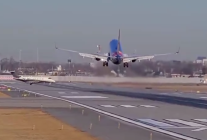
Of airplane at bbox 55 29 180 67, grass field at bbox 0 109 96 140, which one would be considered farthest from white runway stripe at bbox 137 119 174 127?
airplane at bbox 55 29 180 67

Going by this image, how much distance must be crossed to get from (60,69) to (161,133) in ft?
499

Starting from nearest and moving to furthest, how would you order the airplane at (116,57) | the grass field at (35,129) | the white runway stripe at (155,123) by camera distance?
the grass field at (35,129)
the white runway stripe at (155,123)
the airplane at (116,57)

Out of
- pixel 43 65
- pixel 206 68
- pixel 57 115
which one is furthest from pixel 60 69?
pixel 57 115

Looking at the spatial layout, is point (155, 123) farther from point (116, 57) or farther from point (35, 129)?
point (116, 57)

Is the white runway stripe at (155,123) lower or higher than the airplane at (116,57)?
lower

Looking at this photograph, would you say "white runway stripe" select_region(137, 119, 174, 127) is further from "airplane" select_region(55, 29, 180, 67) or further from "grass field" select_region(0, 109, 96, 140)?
"airplane" select_region(55, 29, 180, 67)

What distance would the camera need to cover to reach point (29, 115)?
1369 inches

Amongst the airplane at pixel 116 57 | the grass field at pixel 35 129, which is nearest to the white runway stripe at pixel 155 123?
the grass field at pixel 35 129

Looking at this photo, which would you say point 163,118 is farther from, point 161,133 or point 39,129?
point 39,129

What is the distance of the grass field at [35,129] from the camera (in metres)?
23.0

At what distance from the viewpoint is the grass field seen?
22984 mm

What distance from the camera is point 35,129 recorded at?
26.0 m

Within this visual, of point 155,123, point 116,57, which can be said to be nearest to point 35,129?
point 155,123

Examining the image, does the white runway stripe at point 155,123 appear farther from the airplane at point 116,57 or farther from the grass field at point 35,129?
the airplane at point 116,57
